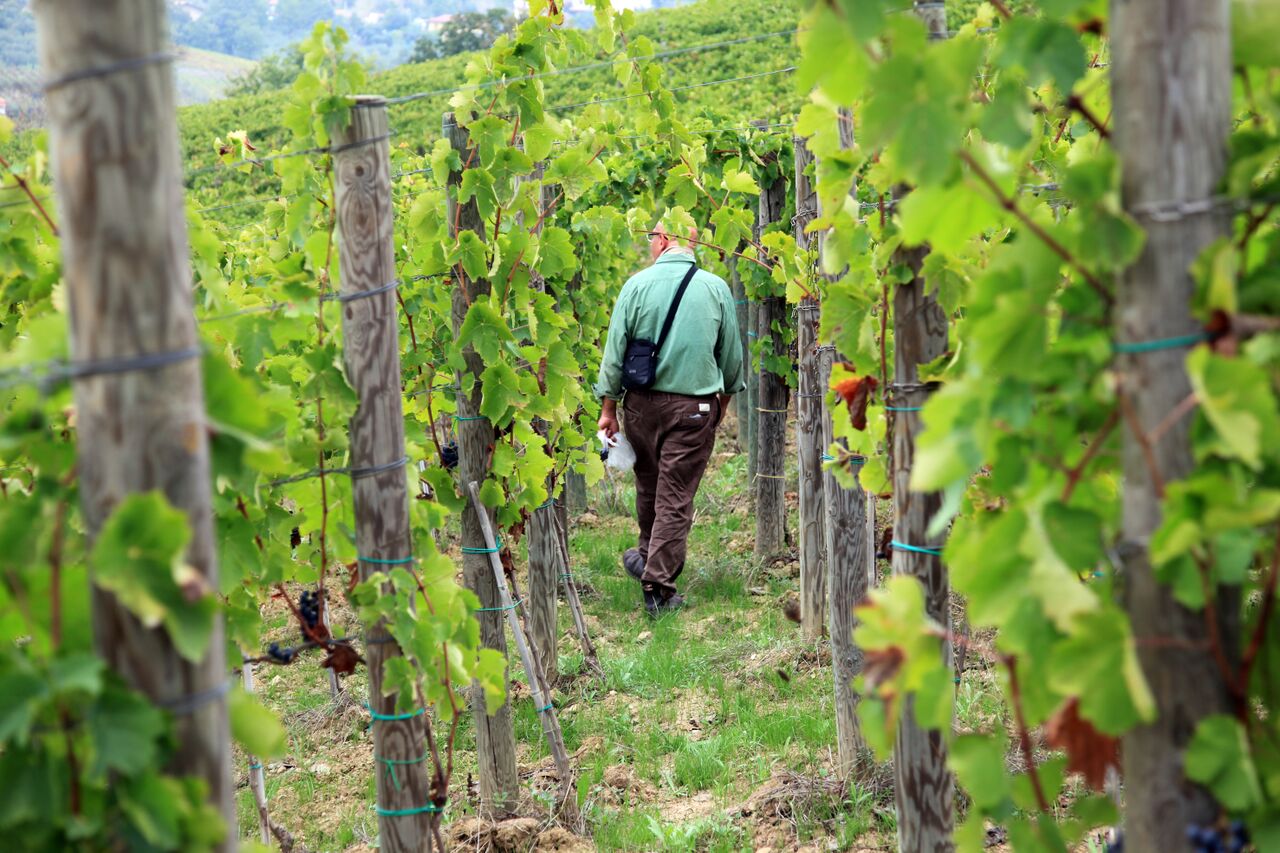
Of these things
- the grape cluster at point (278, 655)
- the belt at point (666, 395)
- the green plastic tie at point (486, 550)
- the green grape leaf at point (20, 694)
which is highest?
the belt at point (666, 395)

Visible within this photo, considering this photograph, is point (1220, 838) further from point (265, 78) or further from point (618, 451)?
point (265, 78)

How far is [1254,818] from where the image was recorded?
4.67 feet

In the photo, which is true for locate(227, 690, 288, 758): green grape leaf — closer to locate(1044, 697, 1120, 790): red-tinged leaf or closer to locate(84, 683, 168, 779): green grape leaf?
locate(84, 683, 168, 779): green grape leaf

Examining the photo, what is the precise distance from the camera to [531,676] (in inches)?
162

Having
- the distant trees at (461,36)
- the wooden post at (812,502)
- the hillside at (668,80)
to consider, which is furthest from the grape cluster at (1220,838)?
the distant trees at (461,36)

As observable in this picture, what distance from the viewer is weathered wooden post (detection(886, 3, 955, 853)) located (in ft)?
8.87

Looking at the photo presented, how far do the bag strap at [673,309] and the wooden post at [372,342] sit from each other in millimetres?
3534

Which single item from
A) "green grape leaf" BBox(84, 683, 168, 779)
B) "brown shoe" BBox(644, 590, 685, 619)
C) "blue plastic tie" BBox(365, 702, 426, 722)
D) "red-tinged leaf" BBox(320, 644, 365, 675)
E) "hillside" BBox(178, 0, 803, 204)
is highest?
"hillside" BBox(178, 0, 803, 204)

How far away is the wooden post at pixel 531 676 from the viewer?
402 cm

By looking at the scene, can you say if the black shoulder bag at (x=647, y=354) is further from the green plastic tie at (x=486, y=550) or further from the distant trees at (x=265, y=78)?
the distant trees at (x=265, y=78)

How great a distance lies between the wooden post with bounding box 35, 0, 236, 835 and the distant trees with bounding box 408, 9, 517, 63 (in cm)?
6258

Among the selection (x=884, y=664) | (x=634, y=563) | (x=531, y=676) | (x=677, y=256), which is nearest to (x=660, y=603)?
(x=634, y=563)

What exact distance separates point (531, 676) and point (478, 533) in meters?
0.56

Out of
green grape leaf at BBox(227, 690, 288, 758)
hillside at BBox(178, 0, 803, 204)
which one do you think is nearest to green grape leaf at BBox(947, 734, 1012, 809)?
green grape leaf at BBox(227, 690, 288, 758)
